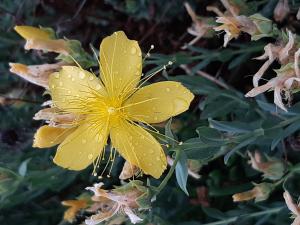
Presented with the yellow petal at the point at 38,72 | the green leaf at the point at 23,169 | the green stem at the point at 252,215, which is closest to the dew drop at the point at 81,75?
the yellow petal at the point at 38,72

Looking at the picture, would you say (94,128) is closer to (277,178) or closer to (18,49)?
(277,178)

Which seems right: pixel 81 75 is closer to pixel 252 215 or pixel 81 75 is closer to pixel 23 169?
pixel 23 169

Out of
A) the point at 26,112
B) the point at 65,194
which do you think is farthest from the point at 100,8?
the point at 65,194

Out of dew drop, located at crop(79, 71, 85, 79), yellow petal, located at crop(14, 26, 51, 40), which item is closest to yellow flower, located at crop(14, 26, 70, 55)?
yellow petal, located at crop(14, 26, 51, 40)

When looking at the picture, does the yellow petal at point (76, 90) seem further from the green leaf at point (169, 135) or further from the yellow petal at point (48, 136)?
the green leaf at point (169, 135)

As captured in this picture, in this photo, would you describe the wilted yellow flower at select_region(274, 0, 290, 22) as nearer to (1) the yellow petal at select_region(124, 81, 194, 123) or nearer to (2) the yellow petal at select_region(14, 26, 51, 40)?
(1) the yellow petal at select_region(124, 81, 194, 123)

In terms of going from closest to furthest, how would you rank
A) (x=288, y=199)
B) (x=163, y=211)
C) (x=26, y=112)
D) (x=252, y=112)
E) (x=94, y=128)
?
1. (x=288, y=199)
2. (x=94, y=128)
3. (x=252, y=112)
4. (x=163, y=211)
5. (x=26, y=112)
